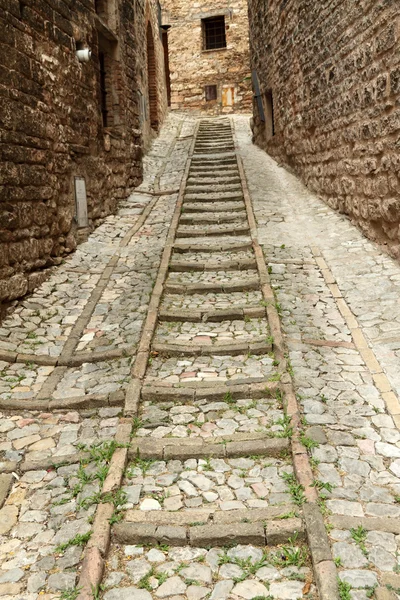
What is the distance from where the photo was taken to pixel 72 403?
168 inches

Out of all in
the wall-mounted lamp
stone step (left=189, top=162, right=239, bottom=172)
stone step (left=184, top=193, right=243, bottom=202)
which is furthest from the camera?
stone step (left=189, top=162, right=239, bottom=172)

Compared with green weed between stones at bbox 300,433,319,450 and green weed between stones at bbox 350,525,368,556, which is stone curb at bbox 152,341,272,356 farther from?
green weed between stones at bbox 350,525,368,556

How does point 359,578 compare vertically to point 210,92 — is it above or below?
below

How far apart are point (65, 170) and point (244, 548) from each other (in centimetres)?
558

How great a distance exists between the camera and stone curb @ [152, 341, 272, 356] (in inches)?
192

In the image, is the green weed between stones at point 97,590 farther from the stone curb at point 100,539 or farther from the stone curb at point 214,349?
the stone curb at point 214,349

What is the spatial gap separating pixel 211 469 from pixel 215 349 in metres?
1.52

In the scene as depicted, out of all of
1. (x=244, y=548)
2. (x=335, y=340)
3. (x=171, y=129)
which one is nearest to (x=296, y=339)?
(x=335, y=340)

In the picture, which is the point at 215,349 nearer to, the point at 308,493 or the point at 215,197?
the point at 308,493

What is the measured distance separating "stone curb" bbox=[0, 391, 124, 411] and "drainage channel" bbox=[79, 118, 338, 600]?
17 cm

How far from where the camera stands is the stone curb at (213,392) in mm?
4266

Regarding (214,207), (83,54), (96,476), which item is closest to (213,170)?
(214,207)

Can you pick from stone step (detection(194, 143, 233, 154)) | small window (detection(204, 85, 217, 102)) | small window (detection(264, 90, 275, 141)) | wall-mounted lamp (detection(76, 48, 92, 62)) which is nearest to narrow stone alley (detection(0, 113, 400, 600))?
wall-mounted lamp (detection(76, 48, 92, 62))

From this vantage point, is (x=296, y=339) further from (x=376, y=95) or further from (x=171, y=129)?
(x=171, y=129)
